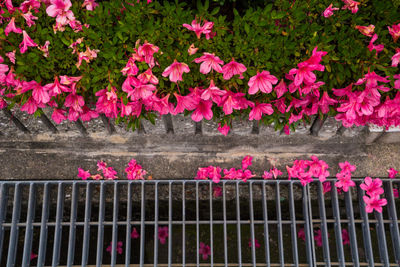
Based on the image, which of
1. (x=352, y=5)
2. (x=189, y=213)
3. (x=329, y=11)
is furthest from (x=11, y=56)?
(x=189, y=213)

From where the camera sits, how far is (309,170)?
8.11 feet

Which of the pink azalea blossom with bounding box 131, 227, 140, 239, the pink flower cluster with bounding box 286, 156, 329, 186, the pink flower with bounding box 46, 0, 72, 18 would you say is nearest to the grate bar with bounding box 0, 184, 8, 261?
the pink azalea blossom with bounding box 131, 227, 140, 239

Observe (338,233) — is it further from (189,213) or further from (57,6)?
(57,6)

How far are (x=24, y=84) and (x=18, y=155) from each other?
56.2 inches

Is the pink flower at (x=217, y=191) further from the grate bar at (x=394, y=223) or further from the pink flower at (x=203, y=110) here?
the grate bar at (x=394, y=223)

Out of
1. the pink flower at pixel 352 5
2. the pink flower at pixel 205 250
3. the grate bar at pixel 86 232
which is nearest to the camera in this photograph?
the pink flower at pixel 352 5

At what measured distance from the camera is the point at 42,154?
2.63 m

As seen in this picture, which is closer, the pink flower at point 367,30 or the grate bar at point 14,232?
the pink flower at point 367,30

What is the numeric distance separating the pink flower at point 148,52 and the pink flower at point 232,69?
0.36 metres

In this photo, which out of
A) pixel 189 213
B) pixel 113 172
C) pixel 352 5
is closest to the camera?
pixel 352 5

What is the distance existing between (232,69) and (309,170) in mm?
1437

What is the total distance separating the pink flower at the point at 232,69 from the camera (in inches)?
56.2

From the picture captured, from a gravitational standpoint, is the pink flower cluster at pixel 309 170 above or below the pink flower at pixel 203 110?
below

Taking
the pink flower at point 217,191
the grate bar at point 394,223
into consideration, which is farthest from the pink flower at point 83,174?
the grate bar at point 394,223
